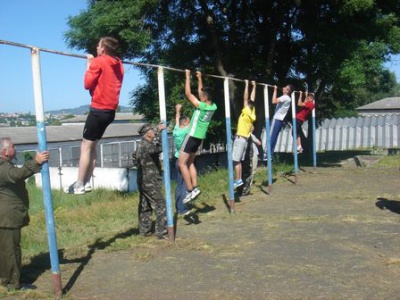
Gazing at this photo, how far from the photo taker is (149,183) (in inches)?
281

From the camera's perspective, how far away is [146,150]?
23.5ft

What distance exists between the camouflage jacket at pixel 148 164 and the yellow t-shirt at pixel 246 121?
3.02 m

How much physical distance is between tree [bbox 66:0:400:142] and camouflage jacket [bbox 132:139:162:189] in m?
8.30

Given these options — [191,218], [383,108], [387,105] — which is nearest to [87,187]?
[191,218]

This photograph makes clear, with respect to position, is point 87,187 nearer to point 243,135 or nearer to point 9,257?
point 9,257

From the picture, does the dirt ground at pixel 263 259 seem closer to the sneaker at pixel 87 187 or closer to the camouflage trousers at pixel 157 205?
the camouflage trousers at pixel 157 205

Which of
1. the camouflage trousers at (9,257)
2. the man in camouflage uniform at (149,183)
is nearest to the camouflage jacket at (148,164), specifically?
the man in camouflage uniform at (149,183)

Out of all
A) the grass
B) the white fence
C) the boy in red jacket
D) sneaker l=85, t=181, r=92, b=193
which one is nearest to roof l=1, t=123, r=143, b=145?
the white fence

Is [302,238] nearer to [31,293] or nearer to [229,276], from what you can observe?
[229,276]

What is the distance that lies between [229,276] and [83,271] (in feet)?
5.75

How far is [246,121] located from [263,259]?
435cm

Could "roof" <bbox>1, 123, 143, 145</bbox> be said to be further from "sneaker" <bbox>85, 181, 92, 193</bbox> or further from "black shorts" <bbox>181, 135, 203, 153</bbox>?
"sneaker" <bbox>85, 181, 92, 193</bbox>

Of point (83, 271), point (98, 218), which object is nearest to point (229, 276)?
point (83, 271)

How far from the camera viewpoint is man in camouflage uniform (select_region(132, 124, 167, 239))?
280 inches
